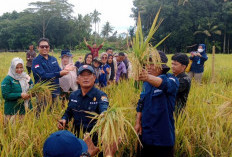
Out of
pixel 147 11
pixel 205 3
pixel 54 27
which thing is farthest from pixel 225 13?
pixel 54 27

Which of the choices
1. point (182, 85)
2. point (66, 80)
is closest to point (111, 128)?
point (182, 85)

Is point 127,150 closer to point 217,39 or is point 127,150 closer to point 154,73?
point 154,73

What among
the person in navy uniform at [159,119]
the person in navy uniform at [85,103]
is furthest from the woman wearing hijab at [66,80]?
the person in navy uniform at [159,119]

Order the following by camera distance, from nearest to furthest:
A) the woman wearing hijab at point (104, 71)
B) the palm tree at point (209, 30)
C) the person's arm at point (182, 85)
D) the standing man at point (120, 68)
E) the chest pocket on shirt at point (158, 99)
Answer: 1. the chest pocket on shirt at point (158, 99)
2. the person's arm at point (182, 85)
3. the woman wearing hijab at point (104, 71)
4. the standing man at point (120, 68)
5. the palm tree at point (209, 30)

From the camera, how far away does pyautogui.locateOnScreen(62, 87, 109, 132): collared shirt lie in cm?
214

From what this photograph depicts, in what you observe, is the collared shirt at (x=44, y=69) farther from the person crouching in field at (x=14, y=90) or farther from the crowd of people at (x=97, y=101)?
the person crouching in field at (x=14, y=90)

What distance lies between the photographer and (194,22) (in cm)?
3628

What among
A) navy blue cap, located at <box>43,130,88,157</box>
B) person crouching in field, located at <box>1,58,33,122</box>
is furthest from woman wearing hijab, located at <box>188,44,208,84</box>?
navy blue cap, located at <box>43,130,88,157</box>

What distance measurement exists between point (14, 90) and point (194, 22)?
38.1m

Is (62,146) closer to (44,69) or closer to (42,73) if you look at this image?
(42,73)

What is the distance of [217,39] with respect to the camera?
3716 centimetres

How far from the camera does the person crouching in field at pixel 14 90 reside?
9.86 ft

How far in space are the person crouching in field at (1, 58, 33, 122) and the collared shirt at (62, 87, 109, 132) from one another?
3.76ft

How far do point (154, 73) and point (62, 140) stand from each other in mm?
1130
